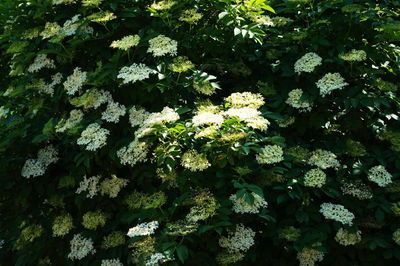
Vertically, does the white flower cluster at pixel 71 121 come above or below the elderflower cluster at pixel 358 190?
above

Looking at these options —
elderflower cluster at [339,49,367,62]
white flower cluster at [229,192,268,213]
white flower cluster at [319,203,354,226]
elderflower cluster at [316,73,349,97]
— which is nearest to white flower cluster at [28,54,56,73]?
white flower cluster at [229,192,268,213]

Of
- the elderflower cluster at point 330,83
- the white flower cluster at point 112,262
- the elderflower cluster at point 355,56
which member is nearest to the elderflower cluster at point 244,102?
the elderflower cluster at point 330,83

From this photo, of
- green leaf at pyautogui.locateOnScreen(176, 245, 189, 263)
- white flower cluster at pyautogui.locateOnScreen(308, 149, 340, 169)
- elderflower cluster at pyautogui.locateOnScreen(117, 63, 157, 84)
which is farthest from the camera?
white flower cluster at pyautogui.locateOnScreen(308, 149, 340, 169)

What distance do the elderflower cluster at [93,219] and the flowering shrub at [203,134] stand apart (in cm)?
1

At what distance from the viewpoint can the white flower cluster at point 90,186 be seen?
3.12 m

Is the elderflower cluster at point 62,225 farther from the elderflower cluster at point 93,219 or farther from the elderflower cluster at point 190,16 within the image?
the elderflower cluster at point 190,16

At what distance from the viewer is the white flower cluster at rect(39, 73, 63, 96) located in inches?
134

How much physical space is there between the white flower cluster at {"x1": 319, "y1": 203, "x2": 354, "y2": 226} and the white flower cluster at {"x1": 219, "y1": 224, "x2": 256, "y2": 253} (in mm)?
551

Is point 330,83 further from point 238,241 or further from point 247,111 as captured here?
point 238,241

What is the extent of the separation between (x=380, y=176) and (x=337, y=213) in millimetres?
473

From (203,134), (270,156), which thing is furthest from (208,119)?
(270,156)

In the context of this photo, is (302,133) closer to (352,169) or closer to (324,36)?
(352,169)

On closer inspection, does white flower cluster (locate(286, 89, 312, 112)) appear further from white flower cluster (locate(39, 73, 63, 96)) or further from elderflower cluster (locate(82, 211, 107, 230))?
white flower cluster (locate(39, 73, 63, 96))

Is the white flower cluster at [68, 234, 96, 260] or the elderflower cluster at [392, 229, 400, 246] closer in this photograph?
the elderflower cluster at [392, 229, 400, 246]
